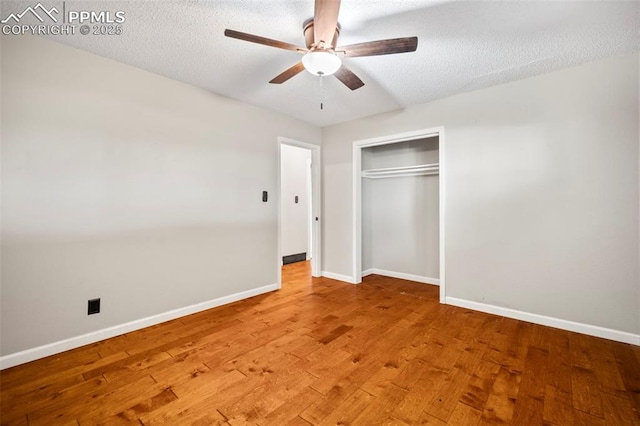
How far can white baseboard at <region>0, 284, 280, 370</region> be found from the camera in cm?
195

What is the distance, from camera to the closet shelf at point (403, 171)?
149 inches

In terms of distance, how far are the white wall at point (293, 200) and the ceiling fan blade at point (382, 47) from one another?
3.58m

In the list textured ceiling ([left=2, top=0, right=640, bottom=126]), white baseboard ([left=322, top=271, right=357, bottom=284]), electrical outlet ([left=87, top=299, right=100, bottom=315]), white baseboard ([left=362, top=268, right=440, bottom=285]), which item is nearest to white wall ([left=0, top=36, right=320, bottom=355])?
electrical outlet ([left=87, top=299, right=100, bottom=315])

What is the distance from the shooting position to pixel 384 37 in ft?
6.67

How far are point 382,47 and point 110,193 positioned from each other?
8.21ft

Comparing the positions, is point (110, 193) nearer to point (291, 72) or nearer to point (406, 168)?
point (291, 72)

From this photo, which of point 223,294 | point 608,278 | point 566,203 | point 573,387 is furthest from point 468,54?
point 223,294

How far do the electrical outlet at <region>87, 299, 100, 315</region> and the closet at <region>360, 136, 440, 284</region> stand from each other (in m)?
3.32

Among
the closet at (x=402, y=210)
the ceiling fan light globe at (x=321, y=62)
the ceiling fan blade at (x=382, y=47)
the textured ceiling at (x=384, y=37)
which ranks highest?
the textured ceiling at (x=384, y=37)

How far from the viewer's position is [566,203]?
2.48 metres

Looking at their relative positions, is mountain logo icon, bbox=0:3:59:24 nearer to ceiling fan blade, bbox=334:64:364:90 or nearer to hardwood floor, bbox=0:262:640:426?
ceiling fan blade, bbox=334:64:364:90

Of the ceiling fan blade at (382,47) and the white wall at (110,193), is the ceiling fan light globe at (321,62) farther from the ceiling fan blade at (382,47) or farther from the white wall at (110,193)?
the white wall at (110,193)

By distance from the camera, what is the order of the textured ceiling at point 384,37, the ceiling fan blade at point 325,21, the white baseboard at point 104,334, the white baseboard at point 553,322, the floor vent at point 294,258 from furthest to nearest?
the floor vent at point 294,258 → the white baseboard at point 553,322 → the white baseboard at point 104,334 → the textured ceiling at point 384,37 → the ceiling fan blade at point 325,21

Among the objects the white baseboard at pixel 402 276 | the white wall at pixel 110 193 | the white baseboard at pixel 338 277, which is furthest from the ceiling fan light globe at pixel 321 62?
the white baseboard at pixel 402 276
